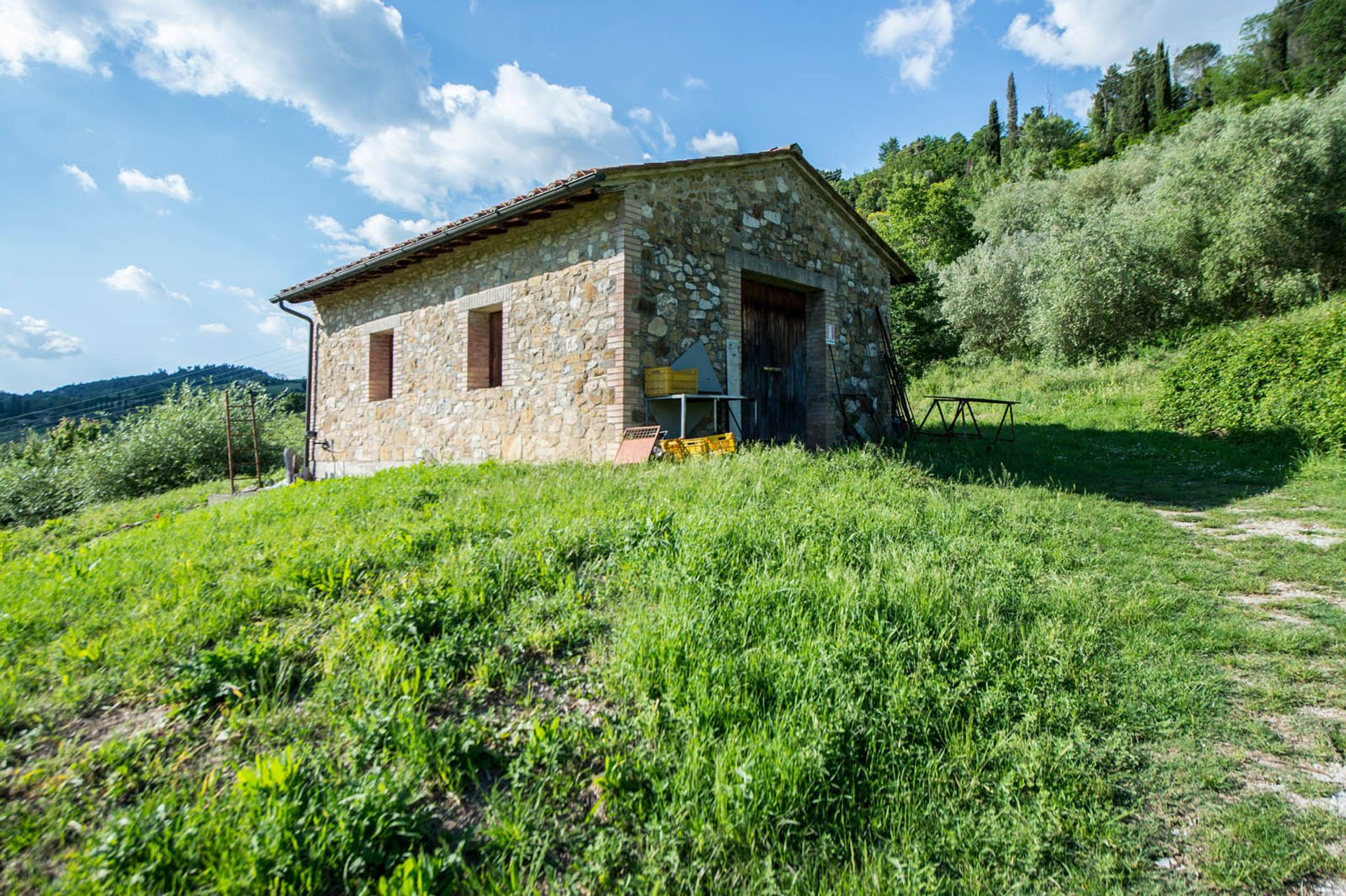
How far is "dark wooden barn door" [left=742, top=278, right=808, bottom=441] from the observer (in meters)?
9.08

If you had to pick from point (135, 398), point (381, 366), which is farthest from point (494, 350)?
point (135, 398)

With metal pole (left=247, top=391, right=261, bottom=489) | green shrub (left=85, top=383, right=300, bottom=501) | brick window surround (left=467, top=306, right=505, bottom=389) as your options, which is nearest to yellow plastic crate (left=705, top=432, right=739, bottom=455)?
brick window surround (left=467, top=306, right=505, bottom=389)

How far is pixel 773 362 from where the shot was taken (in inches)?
373

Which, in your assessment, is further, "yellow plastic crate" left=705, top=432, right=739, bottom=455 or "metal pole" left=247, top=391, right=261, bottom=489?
"metal pole" left=247, top=391, right=261, bottom=489

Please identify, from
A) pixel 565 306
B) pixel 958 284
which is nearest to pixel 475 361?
pixel 565 306

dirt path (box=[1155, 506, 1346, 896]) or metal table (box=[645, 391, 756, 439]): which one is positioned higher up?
metal table (box=[645, 391, 756, 439])

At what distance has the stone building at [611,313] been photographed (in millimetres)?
7500

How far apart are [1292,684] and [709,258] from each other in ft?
22.5

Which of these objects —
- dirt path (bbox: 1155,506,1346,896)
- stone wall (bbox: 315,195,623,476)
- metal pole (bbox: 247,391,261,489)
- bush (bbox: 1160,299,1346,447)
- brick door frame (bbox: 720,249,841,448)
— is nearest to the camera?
dirt path (bbox: 1155,506,1346,896)

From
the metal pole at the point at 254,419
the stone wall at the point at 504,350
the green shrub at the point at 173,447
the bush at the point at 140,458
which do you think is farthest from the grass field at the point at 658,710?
the bush at the point at 140,458

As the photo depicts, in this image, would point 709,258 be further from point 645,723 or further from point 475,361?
point 645,723

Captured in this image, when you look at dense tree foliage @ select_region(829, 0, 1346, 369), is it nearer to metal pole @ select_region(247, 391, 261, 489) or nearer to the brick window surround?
the brick window surround

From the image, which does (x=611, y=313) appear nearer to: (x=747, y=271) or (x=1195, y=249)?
(x=747, y=271)

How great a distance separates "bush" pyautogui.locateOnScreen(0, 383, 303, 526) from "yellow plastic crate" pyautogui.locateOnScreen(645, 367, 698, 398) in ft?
45.6
